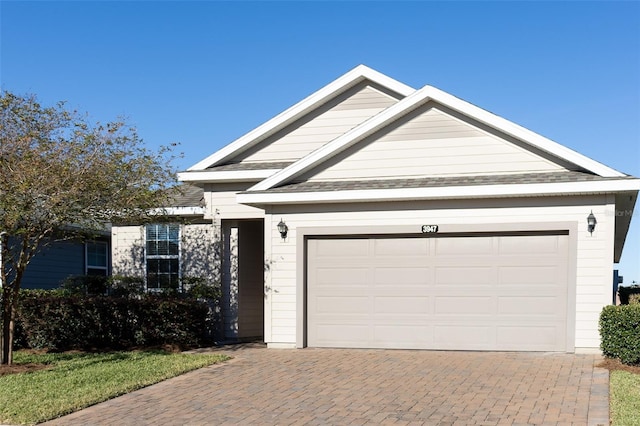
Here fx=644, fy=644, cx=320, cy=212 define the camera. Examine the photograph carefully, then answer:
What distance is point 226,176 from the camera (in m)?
15.1

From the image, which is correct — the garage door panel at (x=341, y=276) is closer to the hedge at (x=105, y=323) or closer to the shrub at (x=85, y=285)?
the hedge at (x=105, y=323)

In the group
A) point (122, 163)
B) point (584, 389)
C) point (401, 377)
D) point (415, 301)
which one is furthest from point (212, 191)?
point (584, 389)

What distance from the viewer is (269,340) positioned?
44.4 feet

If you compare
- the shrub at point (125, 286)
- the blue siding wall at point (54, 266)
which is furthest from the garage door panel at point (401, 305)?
the blue siding wall at point (54, 266)

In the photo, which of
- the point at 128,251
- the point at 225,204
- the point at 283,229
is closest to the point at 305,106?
the point at 225,204

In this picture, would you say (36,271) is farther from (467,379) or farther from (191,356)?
(467,379)

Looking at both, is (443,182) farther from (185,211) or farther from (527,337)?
(185,211)

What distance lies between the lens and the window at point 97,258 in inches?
859

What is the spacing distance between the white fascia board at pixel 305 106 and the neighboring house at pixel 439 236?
1611mm

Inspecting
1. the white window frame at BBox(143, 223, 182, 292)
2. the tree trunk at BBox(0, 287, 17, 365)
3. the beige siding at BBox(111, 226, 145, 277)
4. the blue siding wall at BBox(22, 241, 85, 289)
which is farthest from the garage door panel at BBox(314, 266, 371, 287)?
the blue siding wall at BBox(22, 241, 85, 289)

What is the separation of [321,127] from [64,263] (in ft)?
33.7

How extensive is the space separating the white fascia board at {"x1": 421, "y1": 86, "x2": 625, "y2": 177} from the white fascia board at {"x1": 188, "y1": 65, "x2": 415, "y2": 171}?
2.52m

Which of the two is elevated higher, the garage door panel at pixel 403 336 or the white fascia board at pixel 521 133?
the white fascia board at pixel 521 133

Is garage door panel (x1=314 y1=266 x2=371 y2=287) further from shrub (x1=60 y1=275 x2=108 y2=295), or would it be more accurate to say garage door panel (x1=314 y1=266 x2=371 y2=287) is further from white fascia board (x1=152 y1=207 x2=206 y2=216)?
shrub (x1=60 y1=275 x2=108 y2=295)
